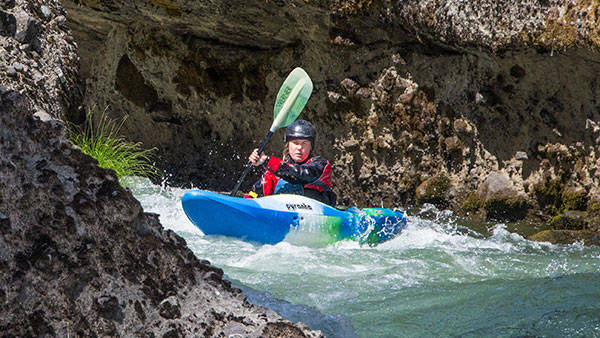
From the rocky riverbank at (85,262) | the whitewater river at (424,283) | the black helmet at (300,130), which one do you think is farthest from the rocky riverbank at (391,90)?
the rocky riverbank at (85,262)

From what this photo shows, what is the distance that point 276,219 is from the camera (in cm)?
511

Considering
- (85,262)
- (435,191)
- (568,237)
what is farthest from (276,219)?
(85,262)

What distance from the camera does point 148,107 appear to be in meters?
9.16

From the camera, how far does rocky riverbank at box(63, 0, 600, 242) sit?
6066 millimetres

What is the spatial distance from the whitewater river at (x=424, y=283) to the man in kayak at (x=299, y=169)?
2.05ft

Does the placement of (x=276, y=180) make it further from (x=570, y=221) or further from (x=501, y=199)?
(x=570, y=221)

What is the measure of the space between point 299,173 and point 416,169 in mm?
2139

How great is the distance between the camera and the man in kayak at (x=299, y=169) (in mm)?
5387

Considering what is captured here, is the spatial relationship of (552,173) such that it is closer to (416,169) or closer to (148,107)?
(416,169)

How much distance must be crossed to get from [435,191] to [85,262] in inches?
233

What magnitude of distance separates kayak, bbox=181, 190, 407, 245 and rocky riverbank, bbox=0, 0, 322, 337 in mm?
3409

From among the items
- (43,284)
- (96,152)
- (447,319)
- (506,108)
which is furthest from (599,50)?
(43,284)

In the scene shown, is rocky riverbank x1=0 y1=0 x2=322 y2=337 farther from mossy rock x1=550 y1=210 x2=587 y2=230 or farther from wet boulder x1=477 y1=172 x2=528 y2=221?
wet boulder x1=477 y1=172 x2=528 y2=221

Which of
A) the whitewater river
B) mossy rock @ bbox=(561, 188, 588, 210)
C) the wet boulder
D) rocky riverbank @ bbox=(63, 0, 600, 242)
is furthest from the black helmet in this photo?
mossy rock @ bbox=(561, 188, 588, 210)
